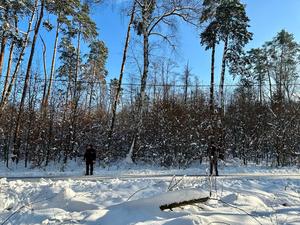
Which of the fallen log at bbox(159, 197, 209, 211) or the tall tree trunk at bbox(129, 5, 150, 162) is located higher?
the tall tree trunk at bbox(129, 5, 150, 162)

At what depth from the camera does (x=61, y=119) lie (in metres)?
25.2

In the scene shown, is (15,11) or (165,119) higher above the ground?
(15,11)

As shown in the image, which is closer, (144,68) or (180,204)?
(180,204)

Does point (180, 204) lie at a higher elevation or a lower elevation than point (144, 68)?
lower

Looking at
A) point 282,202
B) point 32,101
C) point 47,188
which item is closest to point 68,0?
point 32,101

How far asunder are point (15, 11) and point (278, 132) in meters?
17.9

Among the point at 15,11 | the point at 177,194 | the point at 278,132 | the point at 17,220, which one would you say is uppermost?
the point at 15,11

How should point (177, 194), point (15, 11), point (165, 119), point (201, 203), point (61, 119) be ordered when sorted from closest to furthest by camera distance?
point (177, 194)
point (201, 203)
point (15, 11)
point (165, 119)
point (61, 119)

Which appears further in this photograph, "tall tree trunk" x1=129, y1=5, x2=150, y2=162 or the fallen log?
"tall tree trunk" x1=129, y1=5, x2=150, y2=162

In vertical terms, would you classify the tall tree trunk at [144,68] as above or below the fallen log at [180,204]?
above

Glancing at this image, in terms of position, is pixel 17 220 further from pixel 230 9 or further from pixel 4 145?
pixel 230 9

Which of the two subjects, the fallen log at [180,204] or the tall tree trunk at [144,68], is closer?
the fallen log at [180,204]

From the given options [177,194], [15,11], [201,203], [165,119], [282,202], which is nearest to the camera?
[177,194]

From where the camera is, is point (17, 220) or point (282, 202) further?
point (282, 202)
